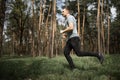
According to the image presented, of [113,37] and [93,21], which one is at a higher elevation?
[93,21]

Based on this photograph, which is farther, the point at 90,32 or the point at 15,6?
the point at 90,32

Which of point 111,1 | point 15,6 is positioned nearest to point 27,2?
point 15,6

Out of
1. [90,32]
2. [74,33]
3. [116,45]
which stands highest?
[74,33]

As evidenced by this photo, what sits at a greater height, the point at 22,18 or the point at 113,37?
the point at 22,18

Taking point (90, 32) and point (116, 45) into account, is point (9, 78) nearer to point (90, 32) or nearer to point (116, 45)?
point (90, 32)

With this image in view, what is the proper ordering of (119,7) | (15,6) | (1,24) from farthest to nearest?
(119,7)
(15,6)
(1,24)

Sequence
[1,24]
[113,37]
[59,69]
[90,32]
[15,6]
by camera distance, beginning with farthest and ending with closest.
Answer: [113,37] → [90,32] → [15,6] → [1,24] → [59,69]

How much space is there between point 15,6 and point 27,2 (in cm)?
316

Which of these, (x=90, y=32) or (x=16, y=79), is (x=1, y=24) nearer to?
(x=16, y=79)

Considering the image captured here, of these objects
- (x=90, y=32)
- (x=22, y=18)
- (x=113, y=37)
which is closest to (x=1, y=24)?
(x=22, y=18)

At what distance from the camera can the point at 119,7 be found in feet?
182

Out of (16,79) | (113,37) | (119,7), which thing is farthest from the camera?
(113,37)

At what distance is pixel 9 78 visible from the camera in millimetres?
7250

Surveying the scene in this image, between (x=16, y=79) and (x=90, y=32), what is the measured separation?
209 feet
